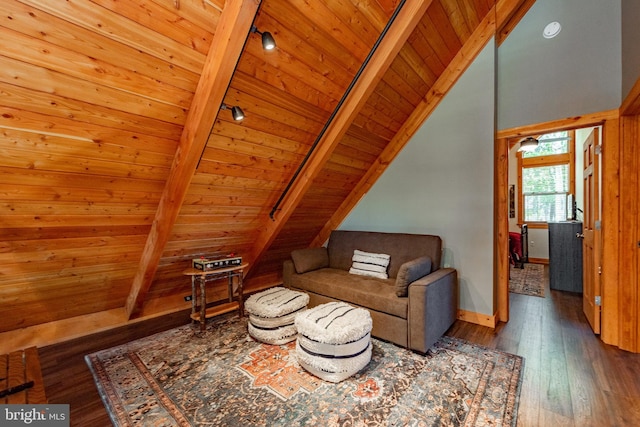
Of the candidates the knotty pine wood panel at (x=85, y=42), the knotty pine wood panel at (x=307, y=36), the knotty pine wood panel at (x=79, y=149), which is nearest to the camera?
the knotty pine wood panel at (x=85, y=42)

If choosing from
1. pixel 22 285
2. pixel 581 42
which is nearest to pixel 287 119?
pixel 22 285

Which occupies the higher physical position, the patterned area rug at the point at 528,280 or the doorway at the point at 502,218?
the doorway at the point at 502,218

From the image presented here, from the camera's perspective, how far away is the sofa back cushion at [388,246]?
296 cm

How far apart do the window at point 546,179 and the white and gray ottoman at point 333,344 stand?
5993 mm

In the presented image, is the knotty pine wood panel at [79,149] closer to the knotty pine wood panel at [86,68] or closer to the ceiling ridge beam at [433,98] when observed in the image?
the knotty pine wood panel at [86,68]

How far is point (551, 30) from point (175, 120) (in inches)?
140

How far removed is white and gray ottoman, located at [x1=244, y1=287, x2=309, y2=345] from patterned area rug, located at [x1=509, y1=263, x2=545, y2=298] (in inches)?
136

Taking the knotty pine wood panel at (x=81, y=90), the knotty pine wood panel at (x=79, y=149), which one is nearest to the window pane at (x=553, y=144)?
the knotty pine wood panel at (x=81, y=90)

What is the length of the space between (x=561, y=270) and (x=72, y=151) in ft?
19.0

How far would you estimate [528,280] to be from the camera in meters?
4.55

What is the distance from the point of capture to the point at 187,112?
1897mm

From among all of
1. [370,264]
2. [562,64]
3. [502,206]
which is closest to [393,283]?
[370,264]

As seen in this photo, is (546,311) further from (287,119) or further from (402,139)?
(287,119)

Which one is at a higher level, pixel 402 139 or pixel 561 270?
pixel 402 139
